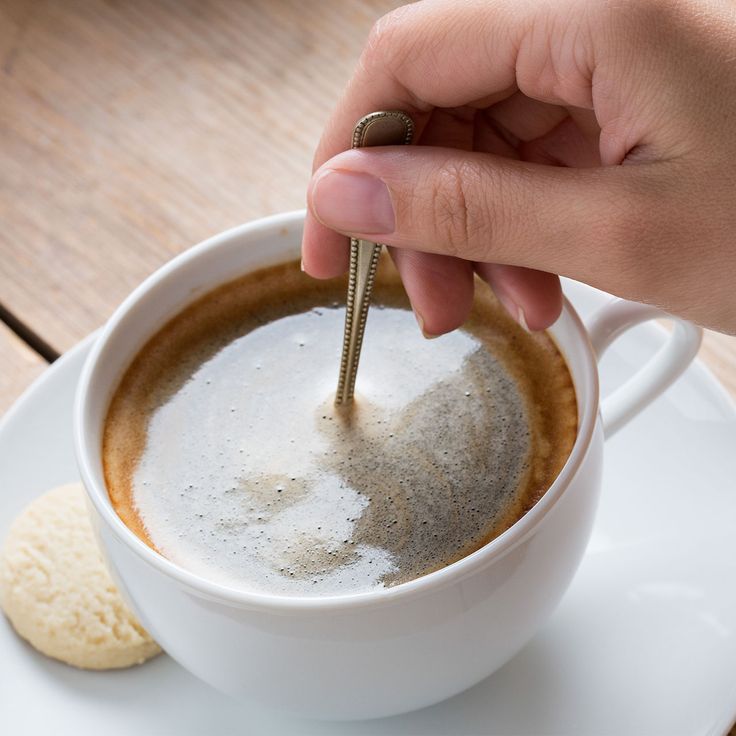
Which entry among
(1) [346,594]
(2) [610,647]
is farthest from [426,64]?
(2) [610,647]

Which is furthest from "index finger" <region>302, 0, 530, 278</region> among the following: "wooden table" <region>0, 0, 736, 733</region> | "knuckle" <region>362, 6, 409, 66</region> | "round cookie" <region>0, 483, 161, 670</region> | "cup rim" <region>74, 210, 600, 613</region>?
"wooden table" <region>0, 0, 736, 733</region>

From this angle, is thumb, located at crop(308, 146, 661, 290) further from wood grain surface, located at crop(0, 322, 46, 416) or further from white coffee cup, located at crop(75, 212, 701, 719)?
wood grain surface, located at crop(0, 322, 46, 416)

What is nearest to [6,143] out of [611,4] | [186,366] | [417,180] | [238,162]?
[238,162]

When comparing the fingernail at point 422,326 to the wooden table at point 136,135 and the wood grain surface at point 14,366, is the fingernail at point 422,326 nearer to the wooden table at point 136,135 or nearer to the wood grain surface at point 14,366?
the wooden table at point 136,135

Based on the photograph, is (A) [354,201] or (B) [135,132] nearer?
(A) [354,201]

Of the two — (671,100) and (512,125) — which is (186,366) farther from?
(671,100)

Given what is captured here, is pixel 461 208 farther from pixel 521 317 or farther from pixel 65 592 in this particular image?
pixel 65 592
